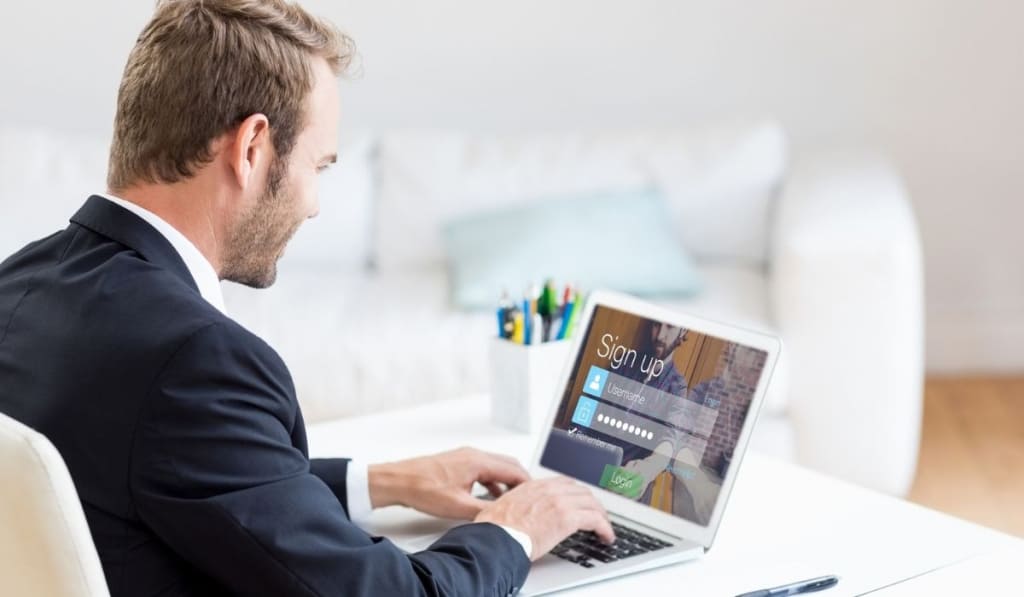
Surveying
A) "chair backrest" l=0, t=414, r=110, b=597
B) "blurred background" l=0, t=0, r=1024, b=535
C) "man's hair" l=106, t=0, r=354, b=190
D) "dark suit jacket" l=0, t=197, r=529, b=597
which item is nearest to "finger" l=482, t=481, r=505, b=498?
"dark suit jacket" l=0, t=197, r=529, b=597

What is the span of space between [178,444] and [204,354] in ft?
0.24

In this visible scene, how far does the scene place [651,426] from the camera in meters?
1.45

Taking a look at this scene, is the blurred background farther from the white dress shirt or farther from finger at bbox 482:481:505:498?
the white dress shirt

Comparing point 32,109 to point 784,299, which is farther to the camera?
point 32,109

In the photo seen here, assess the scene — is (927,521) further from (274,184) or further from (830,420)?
(830,420)

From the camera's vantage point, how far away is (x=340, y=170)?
3422 millimetres

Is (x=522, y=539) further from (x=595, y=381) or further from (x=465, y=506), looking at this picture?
(x=595, y=381)

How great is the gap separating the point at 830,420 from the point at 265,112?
1.93 metres

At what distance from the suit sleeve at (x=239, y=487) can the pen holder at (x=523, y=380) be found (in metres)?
0.64

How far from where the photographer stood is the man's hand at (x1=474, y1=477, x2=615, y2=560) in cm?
133

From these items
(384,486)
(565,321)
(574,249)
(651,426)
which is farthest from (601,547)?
(574,249)

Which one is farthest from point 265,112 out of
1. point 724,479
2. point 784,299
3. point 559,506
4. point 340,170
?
point 340,170

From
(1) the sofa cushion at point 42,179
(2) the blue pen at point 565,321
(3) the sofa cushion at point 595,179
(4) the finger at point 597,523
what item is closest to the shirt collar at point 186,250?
(4) the finger at point 597,523

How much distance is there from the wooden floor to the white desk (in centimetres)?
153
